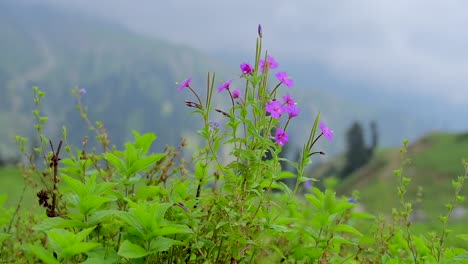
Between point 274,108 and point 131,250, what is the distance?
1.15 meters

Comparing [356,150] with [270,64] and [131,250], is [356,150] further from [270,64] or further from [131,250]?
[131,250]

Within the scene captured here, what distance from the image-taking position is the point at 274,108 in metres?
2.94

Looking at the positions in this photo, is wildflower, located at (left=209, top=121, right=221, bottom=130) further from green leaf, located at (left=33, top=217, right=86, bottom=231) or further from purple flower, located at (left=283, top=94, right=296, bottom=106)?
green leaf, located at (left=33, top=217, right=86, bottom=231)

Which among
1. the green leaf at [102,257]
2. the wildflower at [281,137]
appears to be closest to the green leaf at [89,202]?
the green leaf at [102,257]

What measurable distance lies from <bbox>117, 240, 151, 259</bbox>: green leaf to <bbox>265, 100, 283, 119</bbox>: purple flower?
1066 millimetres

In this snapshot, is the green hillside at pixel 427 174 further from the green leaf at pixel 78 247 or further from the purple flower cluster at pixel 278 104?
the green leaf at pixel 78 247

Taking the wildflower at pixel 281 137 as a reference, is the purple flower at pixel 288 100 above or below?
above

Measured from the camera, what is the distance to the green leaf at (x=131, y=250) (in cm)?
260

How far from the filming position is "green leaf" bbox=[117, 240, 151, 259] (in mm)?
2600

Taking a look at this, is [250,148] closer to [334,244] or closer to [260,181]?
[260,181]

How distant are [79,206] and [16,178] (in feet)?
195

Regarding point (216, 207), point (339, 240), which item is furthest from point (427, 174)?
point (216, 207)

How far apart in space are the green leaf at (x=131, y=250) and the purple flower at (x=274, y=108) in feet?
3.50

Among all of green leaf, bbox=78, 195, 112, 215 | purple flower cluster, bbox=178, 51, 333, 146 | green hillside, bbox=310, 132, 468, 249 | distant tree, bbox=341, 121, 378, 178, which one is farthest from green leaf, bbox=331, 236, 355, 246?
distant tree, bbox=341, 121, 378, 178
